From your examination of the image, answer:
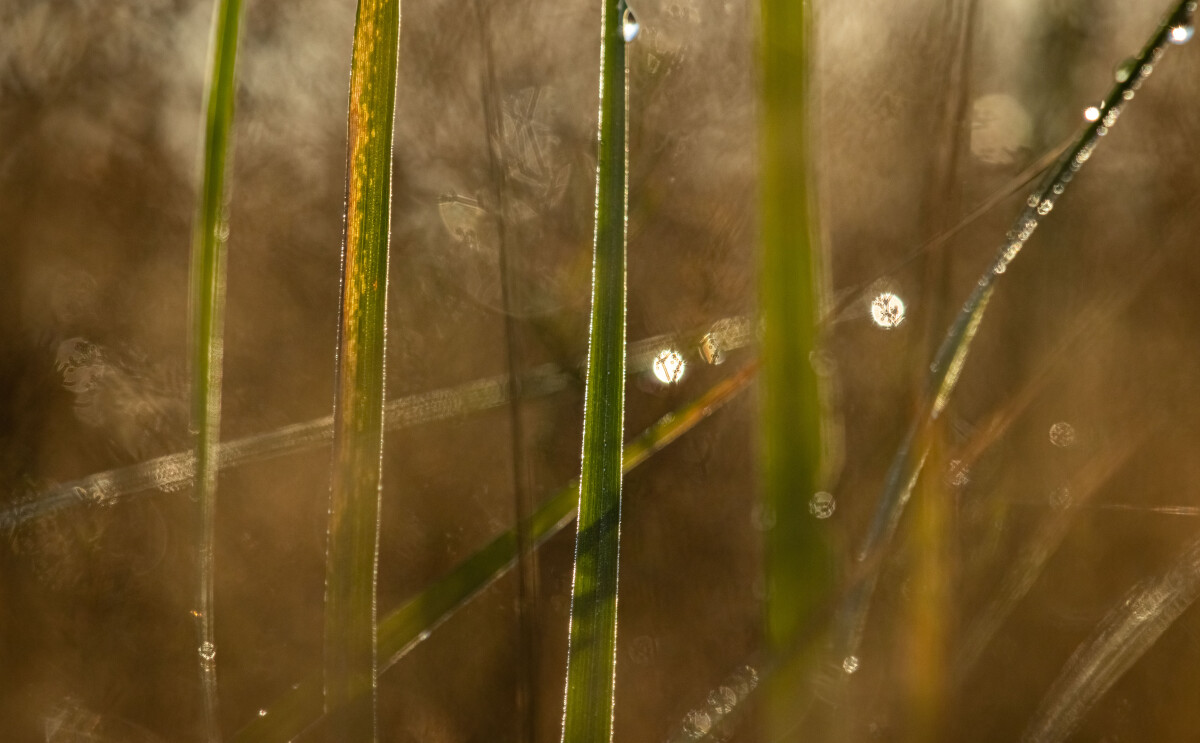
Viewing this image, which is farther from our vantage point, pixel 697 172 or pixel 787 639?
pixel 697 172

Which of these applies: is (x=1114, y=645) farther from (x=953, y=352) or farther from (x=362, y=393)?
(x=362, y=393)

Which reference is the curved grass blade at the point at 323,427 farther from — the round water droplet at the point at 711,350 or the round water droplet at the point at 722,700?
the round water droplet at the point at 722,700

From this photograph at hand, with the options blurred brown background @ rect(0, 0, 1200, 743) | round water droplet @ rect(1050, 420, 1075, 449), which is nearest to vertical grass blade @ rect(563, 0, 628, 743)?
blurred brown background @ rect(0, 0, 1200, 743)

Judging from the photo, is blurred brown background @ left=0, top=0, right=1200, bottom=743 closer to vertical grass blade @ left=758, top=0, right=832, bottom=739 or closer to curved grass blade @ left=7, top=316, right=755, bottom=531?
curved grass blade @ left=7, top=316, right=755, bottom=531

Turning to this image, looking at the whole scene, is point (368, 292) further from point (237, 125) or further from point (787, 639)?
point (237, 125)

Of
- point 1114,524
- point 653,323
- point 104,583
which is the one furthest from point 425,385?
point 1114,524

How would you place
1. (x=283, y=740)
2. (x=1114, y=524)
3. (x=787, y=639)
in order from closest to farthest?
(x=787, y=639)
(x=283, y=740)
(x=1114, y=524)
